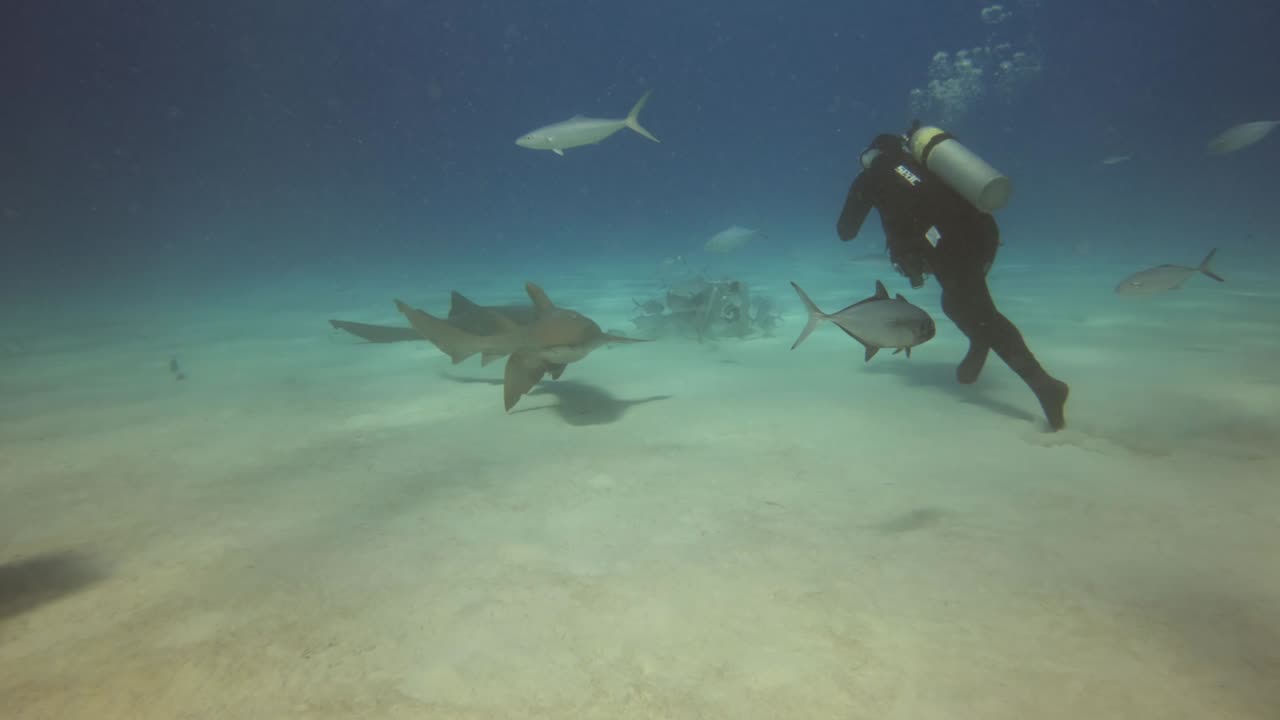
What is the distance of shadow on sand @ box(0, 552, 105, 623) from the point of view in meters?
2.11

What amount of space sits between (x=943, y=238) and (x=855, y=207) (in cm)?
83

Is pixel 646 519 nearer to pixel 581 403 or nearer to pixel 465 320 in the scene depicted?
A: pixel 581 403

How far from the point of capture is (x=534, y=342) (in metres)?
4.11

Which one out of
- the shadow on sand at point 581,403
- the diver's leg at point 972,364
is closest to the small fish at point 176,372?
the shadow on sand at point 581,403

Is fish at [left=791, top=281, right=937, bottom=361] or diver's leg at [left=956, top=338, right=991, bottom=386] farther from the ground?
fish at [left=791, top=281, right=937, bottom=361]

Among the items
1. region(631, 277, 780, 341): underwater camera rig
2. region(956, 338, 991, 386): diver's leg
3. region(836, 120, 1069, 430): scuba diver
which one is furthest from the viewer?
region(631, 277, 780, 341): underwater camera rig

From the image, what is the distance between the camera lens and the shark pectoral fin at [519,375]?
4023 mm

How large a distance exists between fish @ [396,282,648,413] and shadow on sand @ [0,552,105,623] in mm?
2334

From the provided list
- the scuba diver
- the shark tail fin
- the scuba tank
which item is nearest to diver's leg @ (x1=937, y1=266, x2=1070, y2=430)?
the scuba diver

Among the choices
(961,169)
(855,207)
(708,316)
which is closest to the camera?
(961,169)

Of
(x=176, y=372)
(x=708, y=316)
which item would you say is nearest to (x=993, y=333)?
(x=708, y=316)

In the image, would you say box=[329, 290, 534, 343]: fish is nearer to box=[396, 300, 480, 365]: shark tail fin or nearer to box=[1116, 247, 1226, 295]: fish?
box=[396, 300, 480, 365]: shark tail fin

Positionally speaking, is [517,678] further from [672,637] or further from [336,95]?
[336,95]

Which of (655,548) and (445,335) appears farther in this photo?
(445,335)
